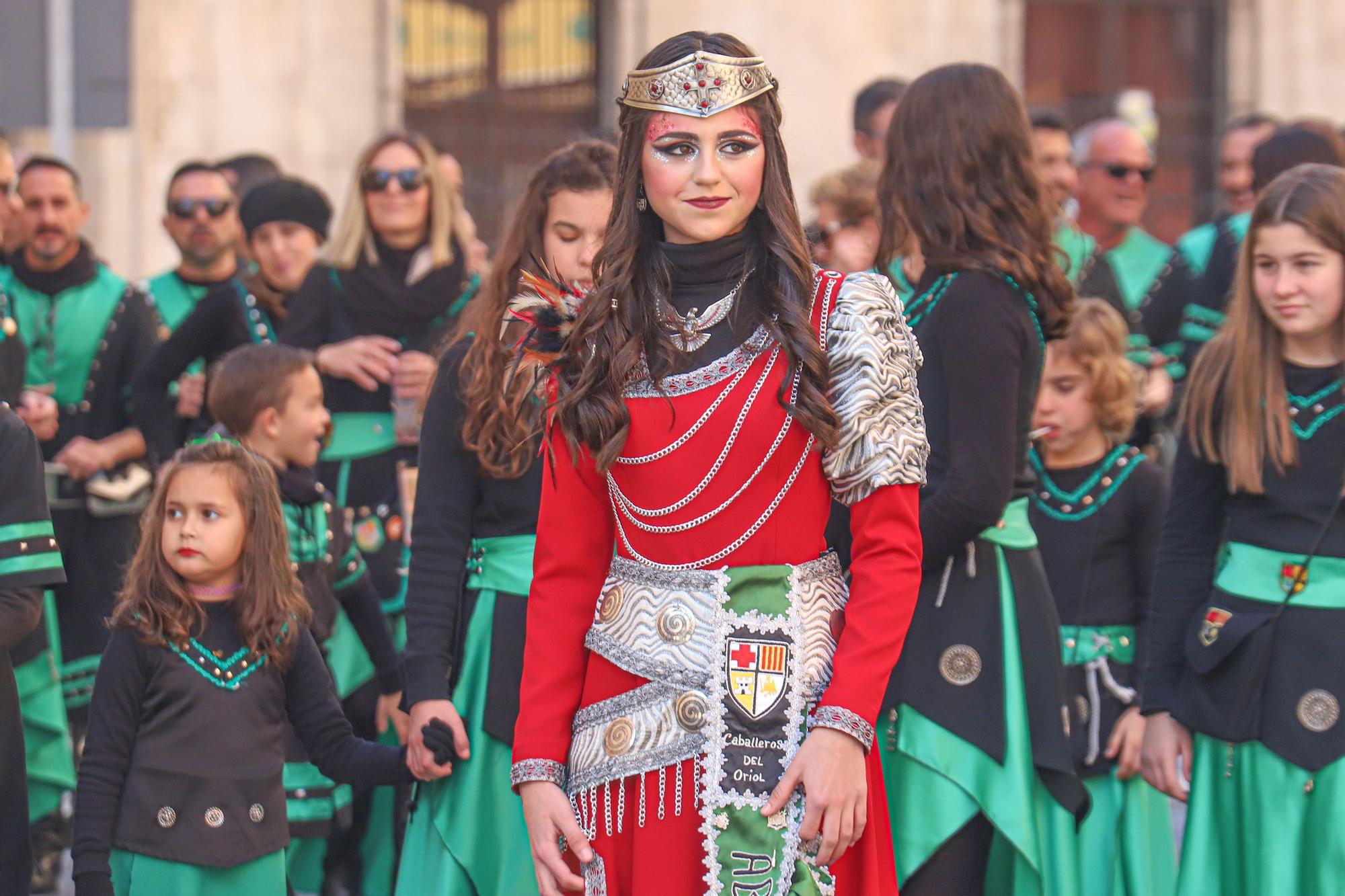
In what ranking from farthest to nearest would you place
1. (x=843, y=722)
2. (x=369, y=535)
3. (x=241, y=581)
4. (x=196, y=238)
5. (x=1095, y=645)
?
1. (x=196, y=238)
2. (x=369, y=535)
3. (x=1095, y=645)
4. (x=241, y=581)
5. (x=843, y=722)

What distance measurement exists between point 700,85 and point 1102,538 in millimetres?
2676

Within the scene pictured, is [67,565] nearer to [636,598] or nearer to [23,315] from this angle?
[23,315]

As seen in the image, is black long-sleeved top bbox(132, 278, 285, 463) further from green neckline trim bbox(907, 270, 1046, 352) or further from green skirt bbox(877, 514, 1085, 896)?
green skirt bbox(877, 514, 1085, 896)

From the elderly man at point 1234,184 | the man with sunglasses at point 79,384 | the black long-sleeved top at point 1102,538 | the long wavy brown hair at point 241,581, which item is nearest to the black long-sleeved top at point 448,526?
the long wavy brown hair at point 241,581

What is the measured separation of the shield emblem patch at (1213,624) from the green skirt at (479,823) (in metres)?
1.49

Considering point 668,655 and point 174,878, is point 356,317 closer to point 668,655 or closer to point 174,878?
point 174,878

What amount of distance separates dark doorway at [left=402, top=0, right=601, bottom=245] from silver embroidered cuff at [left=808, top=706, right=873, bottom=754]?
9.14 metres

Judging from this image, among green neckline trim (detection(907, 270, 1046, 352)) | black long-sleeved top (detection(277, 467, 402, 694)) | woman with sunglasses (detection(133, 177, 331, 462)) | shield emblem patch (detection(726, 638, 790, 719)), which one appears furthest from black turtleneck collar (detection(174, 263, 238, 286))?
shield emblem patch (detection(726, 638, 790, 719))

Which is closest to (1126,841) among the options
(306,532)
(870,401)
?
(306,532)

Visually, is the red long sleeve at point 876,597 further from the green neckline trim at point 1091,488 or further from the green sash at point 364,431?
the green sash at point 364,431

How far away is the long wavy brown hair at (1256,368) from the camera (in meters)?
3.86

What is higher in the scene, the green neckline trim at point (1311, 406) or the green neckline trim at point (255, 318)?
the green neckline trim at point (255, 318)

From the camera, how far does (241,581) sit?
4.05 m

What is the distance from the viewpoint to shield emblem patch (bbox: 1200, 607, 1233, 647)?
388cm
